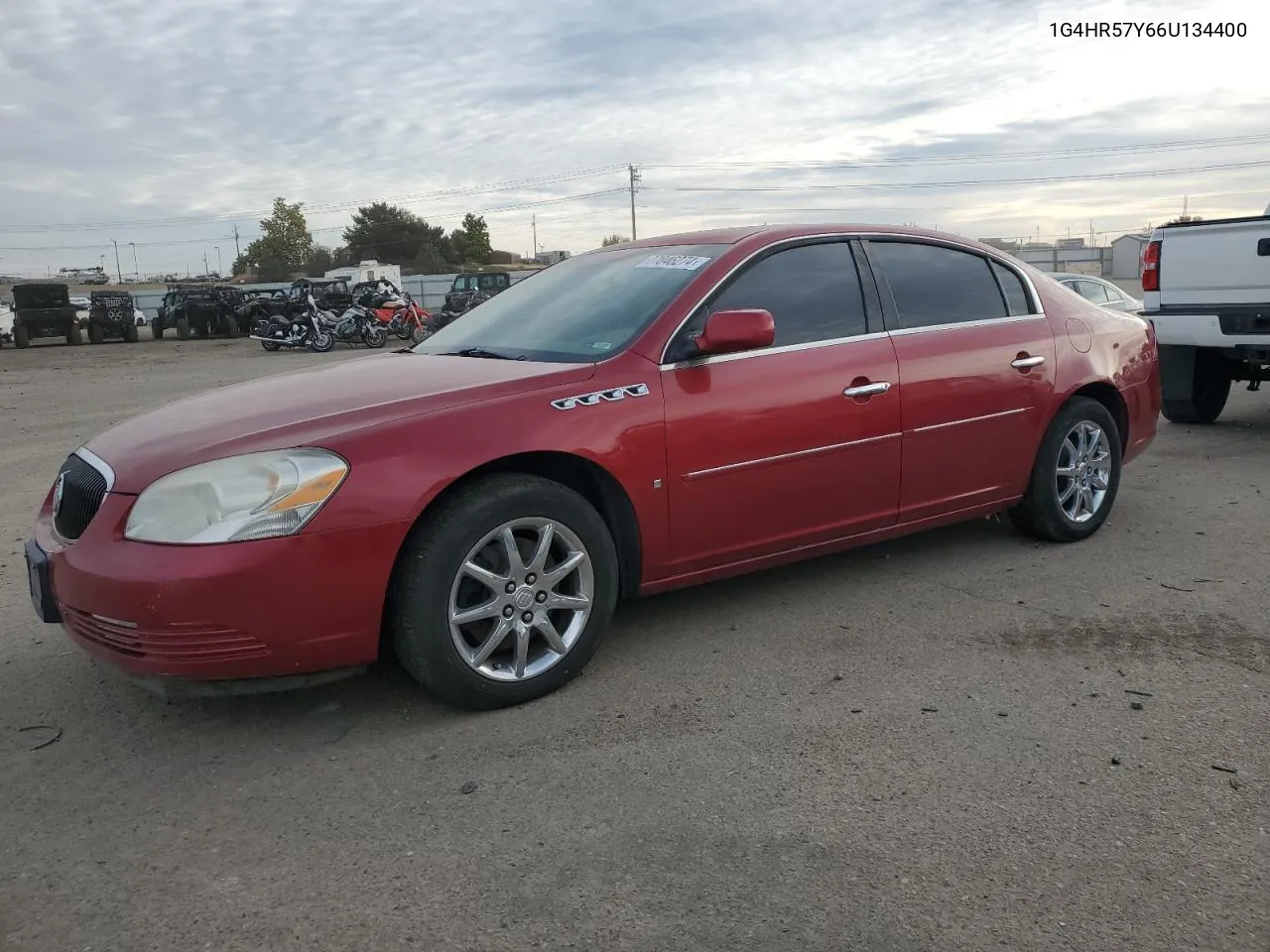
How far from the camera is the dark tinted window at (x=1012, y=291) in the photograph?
15.9 ft

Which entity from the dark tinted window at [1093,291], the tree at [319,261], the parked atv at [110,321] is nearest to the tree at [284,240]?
the tree at [319,261]

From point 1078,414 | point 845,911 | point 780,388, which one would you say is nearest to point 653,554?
point 780,388

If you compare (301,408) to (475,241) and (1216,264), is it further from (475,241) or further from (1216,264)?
(475,241)

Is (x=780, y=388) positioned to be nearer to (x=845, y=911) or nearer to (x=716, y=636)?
(x=716, y=636)

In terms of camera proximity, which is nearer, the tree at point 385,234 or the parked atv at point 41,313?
the parked atv at point 41,313

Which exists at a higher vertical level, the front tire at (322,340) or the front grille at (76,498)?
the front grille at (76,498)

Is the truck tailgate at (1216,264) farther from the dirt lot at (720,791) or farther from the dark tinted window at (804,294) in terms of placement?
the dark tinted window at (804,294)

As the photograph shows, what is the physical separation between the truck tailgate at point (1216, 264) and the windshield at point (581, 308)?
4.99 meters

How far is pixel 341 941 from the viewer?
221 centimetres

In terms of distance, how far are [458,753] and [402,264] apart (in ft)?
315

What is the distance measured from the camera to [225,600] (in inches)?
113

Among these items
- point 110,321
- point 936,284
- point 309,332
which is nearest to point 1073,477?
point 936,284

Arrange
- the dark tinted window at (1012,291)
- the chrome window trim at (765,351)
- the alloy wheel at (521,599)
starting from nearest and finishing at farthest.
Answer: the alloy wheel at (521,599) → the chrome window trim at (765,351) → the dark tinted window at (1012,291)

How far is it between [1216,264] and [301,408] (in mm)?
6779
